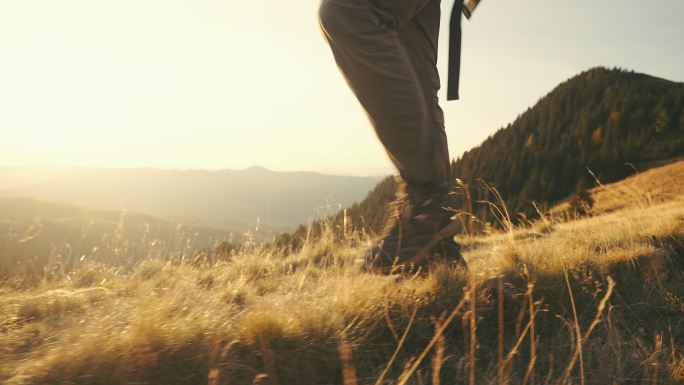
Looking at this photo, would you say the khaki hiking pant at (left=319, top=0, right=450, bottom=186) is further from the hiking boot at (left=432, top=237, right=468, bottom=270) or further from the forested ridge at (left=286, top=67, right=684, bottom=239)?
the forested ridge at (left=286, top=67, right=684, bottom=239)

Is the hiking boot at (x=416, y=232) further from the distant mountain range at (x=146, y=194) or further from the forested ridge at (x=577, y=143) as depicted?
the distant mountain range at (x=146, y=194)

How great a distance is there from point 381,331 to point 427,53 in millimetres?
1226

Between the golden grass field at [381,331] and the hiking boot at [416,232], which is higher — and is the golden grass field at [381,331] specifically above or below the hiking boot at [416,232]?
below

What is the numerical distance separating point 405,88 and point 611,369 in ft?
3.57

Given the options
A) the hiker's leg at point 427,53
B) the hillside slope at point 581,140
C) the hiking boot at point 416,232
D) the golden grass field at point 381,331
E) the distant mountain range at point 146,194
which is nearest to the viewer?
the golden grass field at point 381,331

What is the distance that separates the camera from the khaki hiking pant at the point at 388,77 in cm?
166

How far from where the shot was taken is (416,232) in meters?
1.81

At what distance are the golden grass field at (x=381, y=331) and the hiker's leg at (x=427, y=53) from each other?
617mm

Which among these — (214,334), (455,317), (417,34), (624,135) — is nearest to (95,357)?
(214,334)

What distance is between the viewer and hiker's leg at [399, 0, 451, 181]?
6.39 feet

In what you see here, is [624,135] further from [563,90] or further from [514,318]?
[514,318]

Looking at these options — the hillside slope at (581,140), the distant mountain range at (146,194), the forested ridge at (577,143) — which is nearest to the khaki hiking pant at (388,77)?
the forested ridge at (577,143)

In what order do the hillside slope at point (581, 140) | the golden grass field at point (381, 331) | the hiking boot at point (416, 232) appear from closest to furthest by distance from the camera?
the golden grass field at point (381, 331) → the hiking boot at point (416, 232) → the hillside slope at point (581, 140)

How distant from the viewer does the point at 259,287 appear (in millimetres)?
2049
